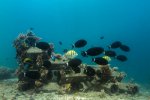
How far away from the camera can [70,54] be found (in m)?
14.2

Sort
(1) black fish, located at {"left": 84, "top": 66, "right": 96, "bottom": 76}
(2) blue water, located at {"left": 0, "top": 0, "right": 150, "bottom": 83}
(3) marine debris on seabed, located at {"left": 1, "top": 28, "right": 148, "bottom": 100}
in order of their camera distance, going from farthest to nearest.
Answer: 1. (2) blue water, located at {"left": 0, "top": 0, "right": 150, "bottom": 83}
2. (3) marine debris on seabed, located at {"left": 1, "top": 28, "right": 148, "bottom": 100}
3. (1) black fish, located at {"left": 84, "top": 66, "right": 96, "bottom": 76}

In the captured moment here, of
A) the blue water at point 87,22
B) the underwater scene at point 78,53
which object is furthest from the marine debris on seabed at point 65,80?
the blue water at point 87,22

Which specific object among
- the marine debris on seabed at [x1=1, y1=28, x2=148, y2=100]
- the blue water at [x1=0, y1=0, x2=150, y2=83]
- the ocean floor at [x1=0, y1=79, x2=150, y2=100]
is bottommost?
the ocean floor at [x1=0, y1=79, x2=150, y2=100]

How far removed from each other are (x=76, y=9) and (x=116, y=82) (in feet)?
385

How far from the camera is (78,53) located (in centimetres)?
3741

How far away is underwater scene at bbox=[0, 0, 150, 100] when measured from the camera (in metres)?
12.0

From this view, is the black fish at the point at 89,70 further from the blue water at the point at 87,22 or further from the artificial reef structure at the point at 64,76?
the blue water at the point at 87,22

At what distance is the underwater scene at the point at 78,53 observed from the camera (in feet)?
39.4

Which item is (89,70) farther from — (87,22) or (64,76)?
(87,22)

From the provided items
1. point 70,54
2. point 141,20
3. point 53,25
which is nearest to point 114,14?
point 141,20

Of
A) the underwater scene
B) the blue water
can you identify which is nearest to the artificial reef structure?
the underwater scene

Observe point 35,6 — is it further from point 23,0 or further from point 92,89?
point 92,89

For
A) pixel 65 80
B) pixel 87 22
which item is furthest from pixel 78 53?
pixel 87 22

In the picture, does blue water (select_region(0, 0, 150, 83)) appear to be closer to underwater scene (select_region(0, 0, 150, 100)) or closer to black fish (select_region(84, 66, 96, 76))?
underwater scene (select_region(0, 0, 150, 100))
